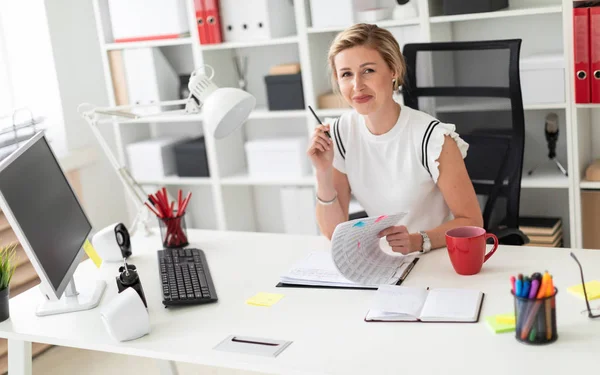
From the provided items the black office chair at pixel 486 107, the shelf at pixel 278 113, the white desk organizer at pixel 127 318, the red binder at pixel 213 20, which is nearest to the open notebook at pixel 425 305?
the white desk organizer at pixel 127 318

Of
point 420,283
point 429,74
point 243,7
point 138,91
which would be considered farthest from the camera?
point 138,91

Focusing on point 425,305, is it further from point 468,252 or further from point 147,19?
point 147,19

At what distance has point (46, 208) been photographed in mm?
1891

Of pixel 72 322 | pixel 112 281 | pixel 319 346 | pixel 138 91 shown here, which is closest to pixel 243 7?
pixel 138 91

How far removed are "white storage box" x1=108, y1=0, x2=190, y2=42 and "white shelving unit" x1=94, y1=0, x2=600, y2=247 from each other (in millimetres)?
47

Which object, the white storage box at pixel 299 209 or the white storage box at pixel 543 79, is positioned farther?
the white storage box at pixel 299 209

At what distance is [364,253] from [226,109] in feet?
1.72

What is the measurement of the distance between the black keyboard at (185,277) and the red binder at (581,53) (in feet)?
5.45

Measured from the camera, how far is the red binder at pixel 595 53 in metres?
2.86

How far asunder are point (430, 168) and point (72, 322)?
3.44ft

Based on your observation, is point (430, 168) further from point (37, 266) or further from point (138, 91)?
point (138, 91)

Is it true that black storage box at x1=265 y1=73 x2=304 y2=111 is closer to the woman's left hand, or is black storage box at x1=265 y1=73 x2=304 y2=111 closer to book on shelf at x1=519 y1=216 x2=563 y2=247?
book on shelf at x1=519 y1=216 x2=563 y2=247

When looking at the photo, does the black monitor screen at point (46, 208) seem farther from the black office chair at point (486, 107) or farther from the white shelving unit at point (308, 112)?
the white shelving unit at point (308, 112)

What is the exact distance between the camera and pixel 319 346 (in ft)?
5.06
